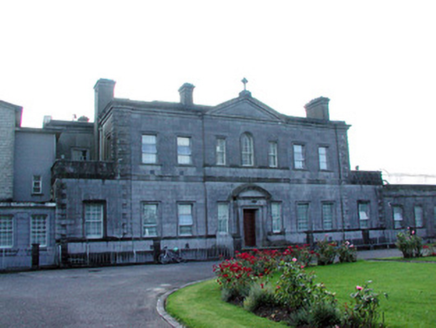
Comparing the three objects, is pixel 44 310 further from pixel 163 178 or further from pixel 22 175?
pixel 22 175

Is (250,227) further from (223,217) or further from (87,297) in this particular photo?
(87,297)

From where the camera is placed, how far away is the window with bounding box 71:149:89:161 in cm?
3278

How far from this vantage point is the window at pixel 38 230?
2416 centimetres

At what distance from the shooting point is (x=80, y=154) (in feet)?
108

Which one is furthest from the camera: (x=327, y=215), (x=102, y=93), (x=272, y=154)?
(x=327, y=215)

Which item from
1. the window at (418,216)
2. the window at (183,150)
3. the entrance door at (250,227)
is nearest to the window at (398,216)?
the window at (418,216)

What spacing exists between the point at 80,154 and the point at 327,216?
18753mm

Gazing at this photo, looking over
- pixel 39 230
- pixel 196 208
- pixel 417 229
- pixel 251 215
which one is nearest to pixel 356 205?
pixel 417 229

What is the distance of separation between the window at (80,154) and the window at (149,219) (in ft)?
27.9

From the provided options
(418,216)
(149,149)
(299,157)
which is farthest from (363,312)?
(418,216)

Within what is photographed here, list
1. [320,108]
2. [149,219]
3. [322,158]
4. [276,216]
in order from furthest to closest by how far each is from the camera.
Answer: [320,108], [322,158], [276,216], [149,219]

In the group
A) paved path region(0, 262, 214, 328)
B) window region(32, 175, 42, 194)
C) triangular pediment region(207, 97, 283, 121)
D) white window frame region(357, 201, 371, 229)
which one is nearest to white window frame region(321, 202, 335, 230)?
white window frame region(357, 201, 371, 229)

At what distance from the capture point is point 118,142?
26.6 m

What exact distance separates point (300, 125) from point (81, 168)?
52.7 feet
